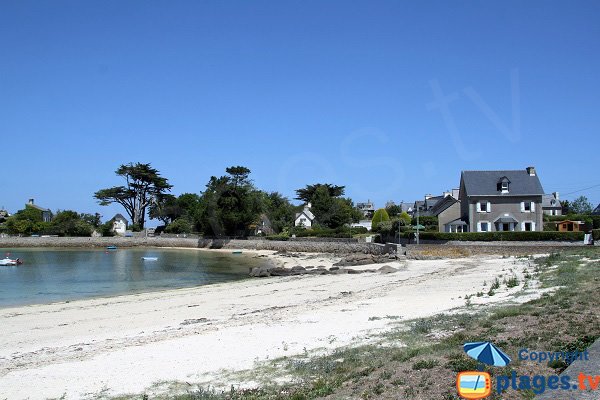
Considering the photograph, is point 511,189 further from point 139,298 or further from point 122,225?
point 122,225

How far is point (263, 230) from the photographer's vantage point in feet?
334

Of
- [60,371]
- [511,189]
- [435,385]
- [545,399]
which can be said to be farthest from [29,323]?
[511,189]

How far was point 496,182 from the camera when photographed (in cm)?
5506

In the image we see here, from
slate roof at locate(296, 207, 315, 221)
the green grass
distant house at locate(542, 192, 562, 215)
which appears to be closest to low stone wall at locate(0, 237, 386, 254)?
slate roof at locate(296, 207, 315, 221)

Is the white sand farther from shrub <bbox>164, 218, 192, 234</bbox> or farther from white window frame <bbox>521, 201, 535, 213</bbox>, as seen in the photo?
shrub <bbox>164, 218, 192, 234</bbox>

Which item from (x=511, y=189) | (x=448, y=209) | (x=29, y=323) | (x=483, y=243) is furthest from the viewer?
(x=448, y=209)

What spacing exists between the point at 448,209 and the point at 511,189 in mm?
7951

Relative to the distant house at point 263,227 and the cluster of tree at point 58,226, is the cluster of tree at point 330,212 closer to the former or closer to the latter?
the distant house at point 263,227

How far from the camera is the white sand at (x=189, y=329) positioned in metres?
11.2

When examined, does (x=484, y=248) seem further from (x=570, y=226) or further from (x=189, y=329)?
(x=189, y=329)

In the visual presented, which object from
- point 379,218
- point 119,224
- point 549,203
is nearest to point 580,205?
point 549,203

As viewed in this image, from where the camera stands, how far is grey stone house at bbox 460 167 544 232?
53.4 m

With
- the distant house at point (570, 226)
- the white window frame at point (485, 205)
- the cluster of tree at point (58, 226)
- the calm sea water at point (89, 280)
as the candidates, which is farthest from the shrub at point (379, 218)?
the cluster of tree at point (58, 226)

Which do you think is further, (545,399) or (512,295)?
(512,295)
